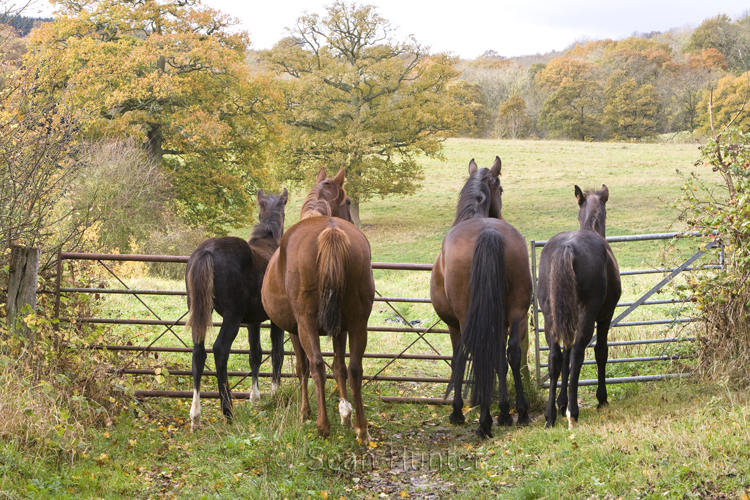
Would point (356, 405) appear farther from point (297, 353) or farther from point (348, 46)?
point (348, 46)

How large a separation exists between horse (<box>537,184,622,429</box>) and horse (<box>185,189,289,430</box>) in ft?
8.96

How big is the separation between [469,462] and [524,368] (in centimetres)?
187

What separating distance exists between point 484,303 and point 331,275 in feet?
4.49

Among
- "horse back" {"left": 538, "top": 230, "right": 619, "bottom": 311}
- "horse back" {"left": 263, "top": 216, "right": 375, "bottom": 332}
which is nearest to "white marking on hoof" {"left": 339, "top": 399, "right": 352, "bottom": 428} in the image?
"horse back" {"left": 263, "top": 216, "right": 375, "bottom": 332}

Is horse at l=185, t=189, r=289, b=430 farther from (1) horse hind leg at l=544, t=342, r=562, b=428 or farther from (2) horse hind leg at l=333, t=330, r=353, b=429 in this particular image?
(1) horse hind leg at l=544, t=342, r=562, b=428

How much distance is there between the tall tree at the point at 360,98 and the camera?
102 ft

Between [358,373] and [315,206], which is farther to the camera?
[315,206]

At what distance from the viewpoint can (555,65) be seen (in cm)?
6062

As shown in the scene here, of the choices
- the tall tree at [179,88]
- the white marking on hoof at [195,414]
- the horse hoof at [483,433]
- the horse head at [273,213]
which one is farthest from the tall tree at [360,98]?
the horse hoof at [483,433]

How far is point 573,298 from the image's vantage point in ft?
17.5

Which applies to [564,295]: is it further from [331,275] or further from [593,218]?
[331,275]

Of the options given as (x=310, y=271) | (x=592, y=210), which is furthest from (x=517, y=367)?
(x=310, y=271)

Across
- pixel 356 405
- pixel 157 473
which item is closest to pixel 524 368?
pixel 356 405

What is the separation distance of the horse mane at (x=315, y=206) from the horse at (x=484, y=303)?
1198mm
